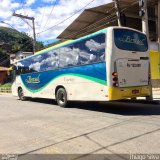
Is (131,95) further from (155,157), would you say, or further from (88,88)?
(155,157)

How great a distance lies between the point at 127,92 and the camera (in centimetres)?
1227

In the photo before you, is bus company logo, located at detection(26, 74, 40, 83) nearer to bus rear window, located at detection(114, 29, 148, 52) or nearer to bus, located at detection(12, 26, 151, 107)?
bus, located at detection(12, 26, 151, 107)

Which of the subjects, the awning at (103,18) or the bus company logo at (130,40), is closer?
the bus company logo at (130,40)

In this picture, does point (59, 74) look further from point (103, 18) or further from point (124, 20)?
point (103, 18)

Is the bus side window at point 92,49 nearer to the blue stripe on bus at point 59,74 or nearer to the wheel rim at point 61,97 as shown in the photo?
the blue stripe on bus at point 59,74

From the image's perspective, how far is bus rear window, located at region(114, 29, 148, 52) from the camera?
40.2ft

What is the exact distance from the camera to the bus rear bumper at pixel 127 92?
39.1ft

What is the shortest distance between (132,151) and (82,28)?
26402mm

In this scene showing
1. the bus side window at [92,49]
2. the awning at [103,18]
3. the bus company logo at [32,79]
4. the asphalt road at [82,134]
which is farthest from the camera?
the awning at [103,18]

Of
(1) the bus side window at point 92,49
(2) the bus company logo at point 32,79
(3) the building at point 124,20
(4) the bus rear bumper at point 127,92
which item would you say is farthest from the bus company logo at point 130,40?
(3) the building at point 124,20

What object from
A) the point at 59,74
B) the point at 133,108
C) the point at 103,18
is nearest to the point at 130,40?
the point at 133,108

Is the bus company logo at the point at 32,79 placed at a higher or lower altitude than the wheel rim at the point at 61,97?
higher

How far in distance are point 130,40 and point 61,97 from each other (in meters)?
4.71

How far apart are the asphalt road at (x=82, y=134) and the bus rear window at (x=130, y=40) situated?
2490mm
